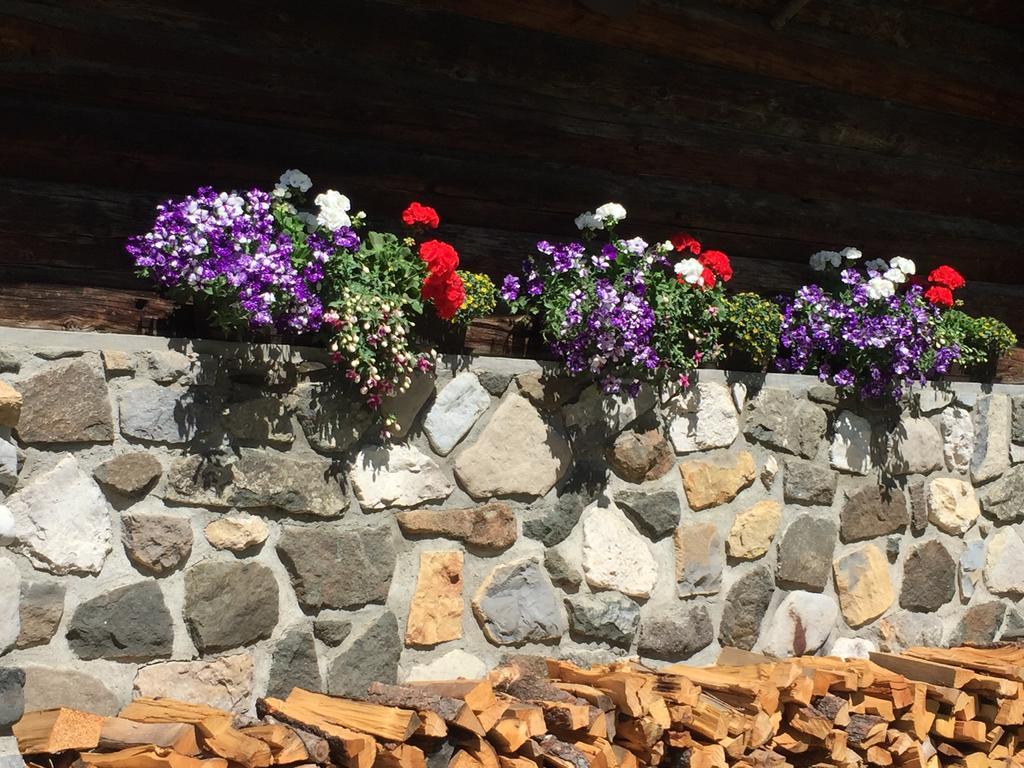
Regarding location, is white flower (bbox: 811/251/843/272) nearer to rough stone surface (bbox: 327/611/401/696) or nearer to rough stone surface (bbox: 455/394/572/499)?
rough stone surface (bbox: 455/394/572/499)

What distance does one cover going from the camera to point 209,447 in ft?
9.48

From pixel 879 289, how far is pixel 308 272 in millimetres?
2095

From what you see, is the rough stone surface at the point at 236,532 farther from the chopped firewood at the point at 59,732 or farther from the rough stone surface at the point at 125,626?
the chopped firewood at the point at 59,732

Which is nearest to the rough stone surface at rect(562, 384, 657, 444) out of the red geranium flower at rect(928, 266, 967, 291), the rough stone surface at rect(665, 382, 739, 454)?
the rough stone surface at rect(665, 382, 739, 454)

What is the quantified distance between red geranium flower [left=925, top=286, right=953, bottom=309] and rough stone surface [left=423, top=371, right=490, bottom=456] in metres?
1.97

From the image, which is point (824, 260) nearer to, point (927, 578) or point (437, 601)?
point (927, 578)

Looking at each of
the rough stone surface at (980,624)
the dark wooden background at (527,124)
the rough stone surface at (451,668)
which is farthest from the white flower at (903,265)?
the rough stone surface at (451,668)

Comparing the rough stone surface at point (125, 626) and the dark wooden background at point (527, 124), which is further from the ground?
the dark wooden background at point (527, 124)

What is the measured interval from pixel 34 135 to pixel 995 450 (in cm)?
354

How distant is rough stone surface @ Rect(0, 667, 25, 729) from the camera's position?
2305 mm

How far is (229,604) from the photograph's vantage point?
2904mm

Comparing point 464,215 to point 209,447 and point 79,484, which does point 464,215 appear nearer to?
point 209,447

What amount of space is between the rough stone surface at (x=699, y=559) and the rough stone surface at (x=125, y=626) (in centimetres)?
160

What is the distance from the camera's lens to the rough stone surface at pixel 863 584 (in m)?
4.01
